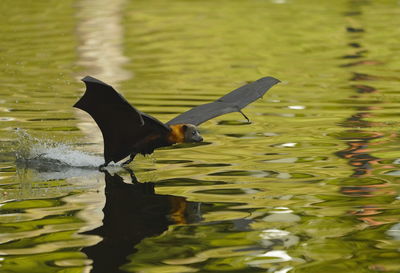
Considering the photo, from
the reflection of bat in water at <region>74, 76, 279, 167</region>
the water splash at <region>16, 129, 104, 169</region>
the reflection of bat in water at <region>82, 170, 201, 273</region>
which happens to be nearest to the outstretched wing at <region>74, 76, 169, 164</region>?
the reflection of bat in water at <region>74, 76, 279, 167</region>

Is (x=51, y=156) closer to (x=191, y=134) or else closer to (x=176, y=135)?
(x=176, y=135)

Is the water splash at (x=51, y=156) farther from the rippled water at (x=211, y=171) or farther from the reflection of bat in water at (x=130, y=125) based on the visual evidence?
the reflection of bat in water at (x=130, y=125)

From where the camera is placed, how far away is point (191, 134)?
7.65m

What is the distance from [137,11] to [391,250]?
21835mm

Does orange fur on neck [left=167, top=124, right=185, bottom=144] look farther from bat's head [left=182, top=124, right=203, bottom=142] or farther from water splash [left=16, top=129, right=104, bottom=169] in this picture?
water splash [left=16, top=129, right=104, bottom=169]

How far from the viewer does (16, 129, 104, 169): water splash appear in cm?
826

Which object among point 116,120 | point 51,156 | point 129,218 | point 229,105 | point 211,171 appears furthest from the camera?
point 51,156

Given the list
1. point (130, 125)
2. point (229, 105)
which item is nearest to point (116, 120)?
point (130, 125)

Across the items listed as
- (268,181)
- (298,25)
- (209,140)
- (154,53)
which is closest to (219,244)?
(268,181)

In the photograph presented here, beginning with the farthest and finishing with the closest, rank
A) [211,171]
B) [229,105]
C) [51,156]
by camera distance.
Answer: [51,156]
[229,105]
[211,171]

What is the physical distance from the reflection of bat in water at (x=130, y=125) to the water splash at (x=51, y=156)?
1.24ft

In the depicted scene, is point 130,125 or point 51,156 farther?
point 51,156

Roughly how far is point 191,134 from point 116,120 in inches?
22.7

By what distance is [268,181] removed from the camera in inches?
292
